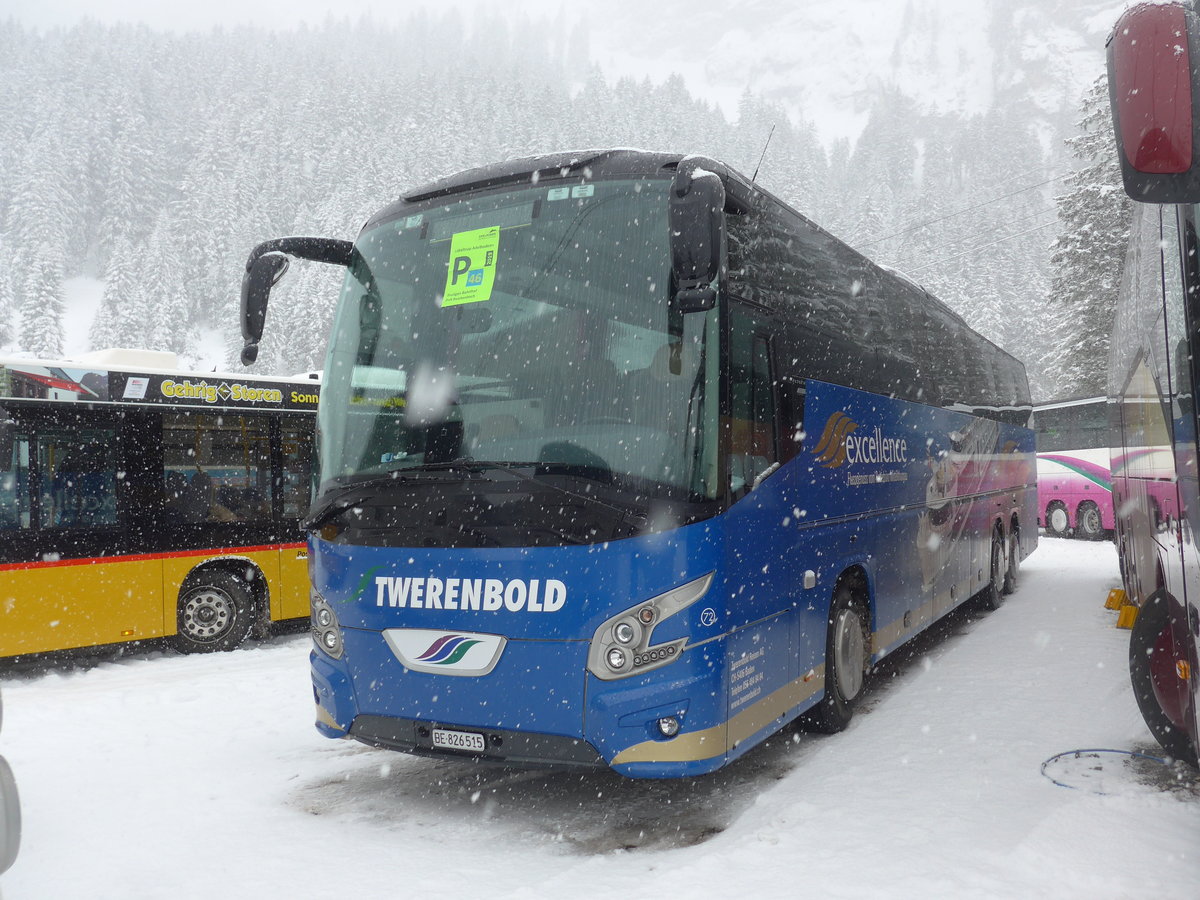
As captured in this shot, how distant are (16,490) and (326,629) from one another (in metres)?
5.43

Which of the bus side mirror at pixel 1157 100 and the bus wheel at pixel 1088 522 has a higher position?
the bus side mirror at pixel 1157 100

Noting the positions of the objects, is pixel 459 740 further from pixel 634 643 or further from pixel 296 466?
pixel 296 466

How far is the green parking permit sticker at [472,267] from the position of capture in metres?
5.14

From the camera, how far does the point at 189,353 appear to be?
72.9m

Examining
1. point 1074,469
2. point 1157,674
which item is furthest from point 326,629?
point 1074,469

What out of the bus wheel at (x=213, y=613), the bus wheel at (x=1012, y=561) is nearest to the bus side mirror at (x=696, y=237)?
the bus wheel at (x=213, y=613)

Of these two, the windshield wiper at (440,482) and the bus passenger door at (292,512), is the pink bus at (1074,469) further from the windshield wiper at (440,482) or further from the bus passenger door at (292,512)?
the windshield wiper at (440,482)

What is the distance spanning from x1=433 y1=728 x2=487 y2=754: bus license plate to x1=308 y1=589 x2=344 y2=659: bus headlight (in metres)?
0.79

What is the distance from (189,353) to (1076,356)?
60678 millimetres

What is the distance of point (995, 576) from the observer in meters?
12.2

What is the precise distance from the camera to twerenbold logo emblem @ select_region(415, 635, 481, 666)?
4820mm

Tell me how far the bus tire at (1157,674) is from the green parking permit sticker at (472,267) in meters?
4.41

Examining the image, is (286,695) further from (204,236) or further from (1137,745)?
(204,236)

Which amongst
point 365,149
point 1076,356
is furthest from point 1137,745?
point 365,149
